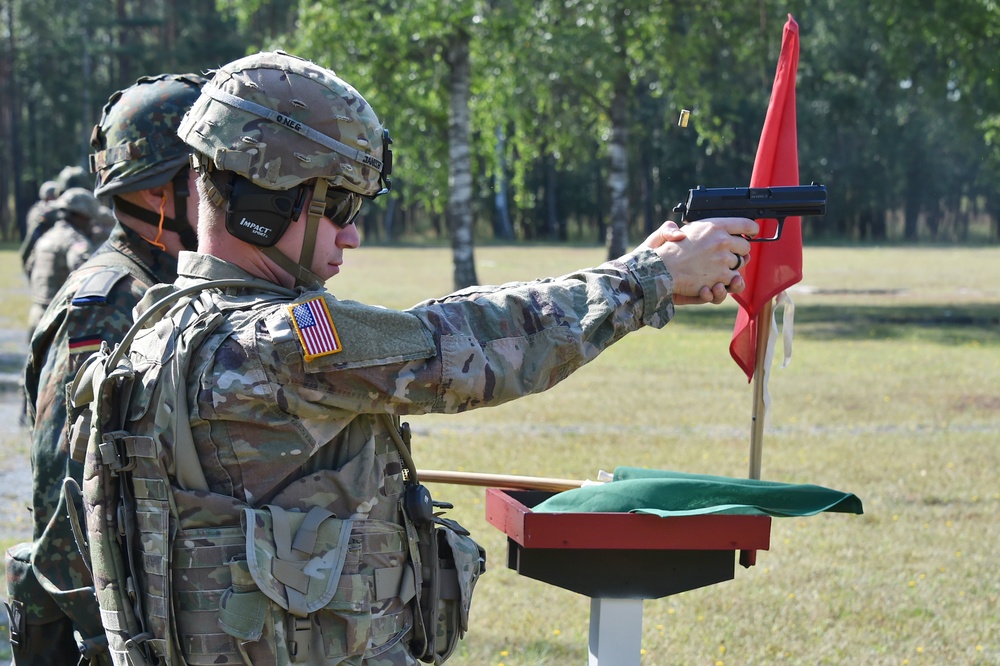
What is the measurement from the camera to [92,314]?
311 centimetres

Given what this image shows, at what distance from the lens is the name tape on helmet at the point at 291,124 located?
7.35ft

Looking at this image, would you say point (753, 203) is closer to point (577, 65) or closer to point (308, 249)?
point (308, 249)

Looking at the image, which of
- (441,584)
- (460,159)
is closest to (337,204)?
(441,584)

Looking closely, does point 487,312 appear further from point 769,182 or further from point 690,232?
point 769,182

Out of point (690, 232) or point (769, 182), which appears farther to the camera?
point (769, 182)

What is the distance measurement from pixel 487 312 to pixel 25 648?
5.89 feet

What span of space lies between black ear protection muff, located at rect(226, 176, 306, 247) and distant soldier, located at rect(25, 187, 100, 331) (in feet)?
22.8

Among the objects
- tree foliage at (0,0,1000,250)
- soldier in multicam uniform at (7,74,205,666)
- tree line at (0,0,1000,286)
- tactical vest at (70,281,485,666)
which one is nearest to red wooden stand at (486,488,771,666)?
tactical vest at (70,281,485,666)

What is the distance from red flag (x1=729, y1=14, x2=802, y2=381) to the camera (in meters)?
3.34

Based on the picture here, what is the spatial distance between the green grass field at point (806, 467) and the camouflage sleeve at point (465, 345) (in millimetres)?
3274

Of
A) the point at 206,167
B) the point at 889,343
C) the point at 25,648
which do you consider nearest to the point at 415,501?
the point at 206,167

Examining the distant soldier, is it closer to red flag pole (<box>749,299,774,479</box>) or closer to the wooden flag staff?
the wooden flag staff

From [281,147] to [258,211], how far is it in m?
0.13

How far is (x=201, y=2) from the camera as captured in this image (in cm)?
5569
